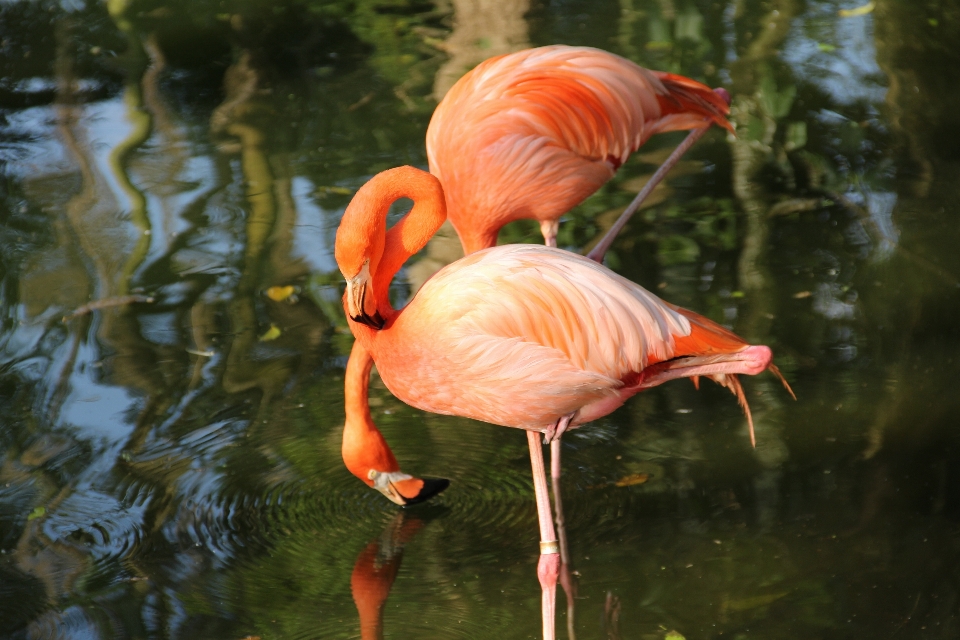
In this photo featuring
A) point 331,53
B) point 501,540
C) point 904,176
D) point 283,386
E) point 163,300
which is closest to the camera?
point 501,540

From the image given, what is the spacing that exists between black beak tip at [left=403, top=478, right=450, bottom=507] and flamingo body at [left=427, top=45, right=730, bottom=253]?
0.87 meters

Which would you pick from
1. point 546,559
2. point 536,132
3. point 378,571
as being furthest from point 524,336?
point 536,132

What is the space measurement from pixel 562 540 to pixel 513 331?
0.83 meters

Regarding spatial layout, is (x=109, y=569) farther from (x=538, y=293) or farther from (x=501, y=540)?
(x=538, y=293)

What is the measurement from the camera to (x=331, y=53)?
22.7 ft

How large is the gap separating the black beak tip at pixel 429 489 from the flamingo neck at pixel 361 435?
0.10m

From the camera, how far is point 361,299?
2.62 metres

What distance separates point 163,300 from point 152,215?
859 millimetres

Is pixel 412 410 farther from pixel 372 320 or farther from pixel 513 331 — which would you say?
pixel 513 331

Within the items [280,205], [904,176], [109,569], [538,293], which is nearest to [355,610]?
[109,569]

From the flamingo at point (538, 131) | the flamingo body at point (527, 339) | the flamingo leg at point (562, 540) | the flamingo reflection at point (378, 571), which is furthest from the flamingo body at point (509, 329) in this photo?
the flamingo at point (538, 131)

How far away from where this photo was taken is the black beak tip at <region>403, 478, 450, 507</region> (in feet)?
10.5

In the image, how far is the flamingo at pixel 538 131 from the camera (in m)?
3.59

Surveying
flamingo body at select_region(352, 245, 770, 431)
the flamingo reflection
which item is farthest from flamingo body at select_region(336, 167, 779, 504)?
the flamingo reflection
